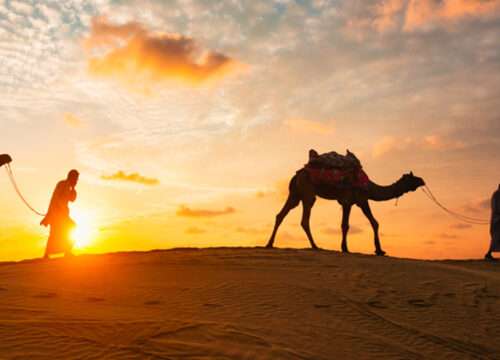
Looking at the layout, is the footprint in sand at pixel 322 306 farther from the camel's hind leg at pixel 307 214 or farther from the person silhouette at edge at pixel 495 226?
the person silhouette at edge at pixel 495 226

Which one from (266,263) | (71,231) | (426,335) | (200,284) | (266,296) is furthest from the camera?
(71,231)

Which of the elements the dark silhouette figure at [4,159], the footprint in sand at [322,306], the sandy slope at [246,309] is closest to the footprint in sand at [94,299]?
the sandy slope at [246,309]

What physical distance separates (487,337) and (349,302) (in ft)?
7.52

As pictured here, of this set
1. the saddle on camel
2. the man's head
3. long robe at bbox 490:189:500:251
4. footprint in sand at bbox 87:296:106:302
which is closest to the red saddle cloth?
the saddle on camel

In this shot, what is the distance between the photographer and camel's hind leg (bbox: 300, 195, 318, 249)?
1667 centimetres

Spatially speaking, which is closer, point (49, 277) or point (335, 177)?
point (49, 277)

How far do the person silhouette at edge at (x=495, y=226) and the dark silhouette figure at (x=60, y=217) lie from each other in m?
13.7

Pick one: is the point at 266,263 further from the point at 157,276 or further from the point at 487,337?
the point at 487,337

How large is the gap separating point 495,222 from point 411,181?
376cm

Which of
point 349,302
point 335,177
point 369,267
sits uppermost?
point 335,177

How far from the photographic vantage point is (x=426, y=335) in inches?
347

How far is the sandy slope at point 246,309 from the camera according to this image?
7.06 meters

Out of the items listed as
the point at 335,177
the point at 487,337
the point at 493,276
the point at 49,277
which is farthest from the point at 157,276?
the point at 493,276

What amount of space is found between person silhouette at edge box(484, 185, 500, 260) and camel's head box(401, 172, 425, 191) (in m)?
3.39
